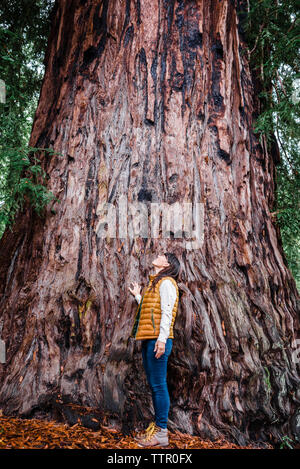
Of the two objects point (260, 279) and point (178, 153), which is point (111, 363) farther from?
point (178, 153)

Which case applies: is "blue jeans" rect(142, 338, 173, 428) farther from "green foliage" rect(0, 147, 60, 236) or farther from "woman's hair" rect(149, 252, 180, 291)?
"green foliage" rect(0, 147, 60, 236)

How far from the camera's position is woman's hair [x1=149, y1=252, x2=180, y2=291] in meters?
3.60

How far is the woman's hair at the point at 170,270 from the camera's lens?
3.60m

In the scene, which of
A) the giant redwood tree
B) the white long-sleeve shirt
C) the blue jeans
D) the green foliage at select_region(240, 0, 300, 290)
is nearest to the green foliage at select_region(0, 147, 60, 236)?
the giant redwood tree

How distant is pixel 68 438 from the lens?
321 cm

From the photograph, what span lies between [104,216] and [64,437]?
2204mm

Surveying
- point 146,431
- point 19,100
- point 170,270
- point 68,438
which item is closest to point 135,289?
point 170,270

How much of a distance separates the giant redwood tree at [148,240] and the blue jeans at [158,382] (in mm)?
422

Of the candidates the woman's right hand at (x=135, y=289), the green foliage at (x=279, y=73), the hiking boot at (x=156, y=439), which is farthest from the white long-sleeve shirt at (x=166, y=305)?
the green foliage at (x=279, y=73)

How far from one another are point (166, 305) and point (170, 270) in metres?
0.47

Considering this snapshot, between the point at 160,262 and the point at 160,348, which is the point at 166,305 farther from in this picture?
the point at 160,262

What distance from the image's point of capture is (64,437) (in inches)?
126

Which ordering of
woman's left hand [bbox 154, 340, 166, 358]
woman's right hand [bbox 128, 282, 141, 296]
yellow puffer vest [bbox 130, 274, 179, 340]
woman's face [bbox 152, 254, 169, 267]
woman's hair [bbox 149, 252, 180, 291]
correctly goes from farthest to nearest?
woman's right hand [bbox 128, 282, 141, 296], woman's face [bbox 152, 254, 169, 267], woman's hair [bbox 149, 252, 180, 291], yellow puffer vest [bbox 130, 274, 179, 340], woman's left hand [bbox 154, 340, 166, 358]

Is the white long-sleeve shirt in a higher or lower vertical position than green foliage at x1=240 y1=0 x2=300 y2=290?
lower
